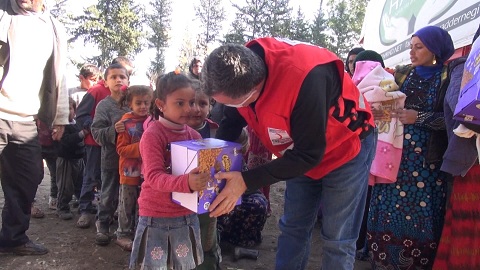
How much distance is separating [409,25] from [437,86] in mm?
1786

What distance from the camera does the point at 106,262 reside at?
8.96 ft

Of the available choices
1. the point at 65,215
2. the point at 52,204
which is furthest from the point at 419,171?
the point at 52,204

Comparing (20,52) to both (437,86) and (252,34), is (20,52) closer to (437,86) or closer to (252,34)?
(437,86)

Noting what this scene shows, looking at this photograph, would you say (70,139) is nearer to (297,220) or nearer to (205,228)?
(205,228)

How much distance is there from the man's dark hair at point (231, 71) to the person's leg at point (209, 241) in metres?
1.02

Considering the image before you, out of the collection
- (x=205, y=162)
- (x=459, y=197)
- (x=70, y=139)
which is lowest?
(x=459, y=197)

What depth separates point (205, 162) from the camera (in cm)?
155

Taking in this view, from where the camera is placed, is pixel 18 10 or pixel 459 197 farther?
pixel 18 10

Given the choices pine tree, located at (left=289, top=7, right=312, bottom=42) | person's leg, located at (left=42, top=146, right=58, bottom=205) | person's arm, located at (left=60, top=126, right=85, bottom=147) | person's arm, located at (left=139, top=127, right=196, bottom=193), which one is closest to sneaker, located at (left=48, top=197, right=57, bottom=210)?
person's leg, located at (left=42, top=146, right=58, bottom=205)

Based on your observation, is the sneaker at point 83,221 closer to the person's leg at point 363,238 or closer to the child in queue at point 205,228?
Answer: the child in queue at point 205,228

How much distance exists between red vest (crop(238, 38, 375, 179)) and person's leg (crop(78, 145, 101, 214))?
228 centimetres

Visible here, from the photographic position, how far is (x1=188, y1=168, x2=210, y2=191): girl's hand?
152 centimetres

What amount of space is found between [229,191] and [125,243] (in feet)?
5.66

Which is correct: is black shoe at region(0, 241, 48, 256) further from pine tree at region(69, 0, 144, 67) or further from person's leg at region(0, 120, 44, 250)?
pine tree at region(69, 0, 144, 67)
